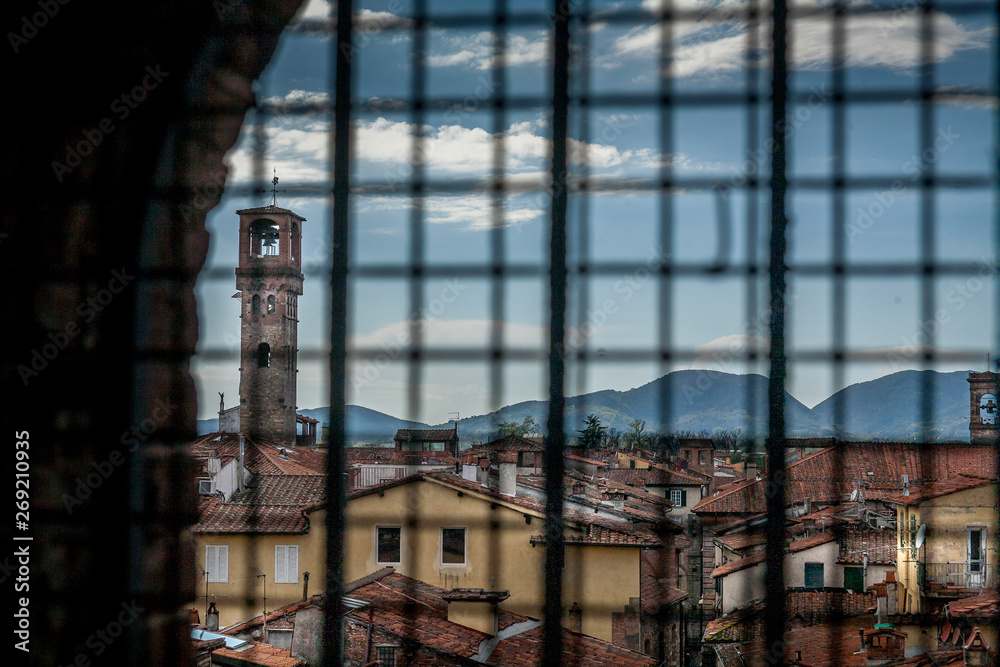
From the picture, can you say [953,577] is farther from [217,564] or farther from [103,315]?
[217,564]

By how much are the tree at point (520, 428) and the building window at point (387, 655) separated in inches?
74.0

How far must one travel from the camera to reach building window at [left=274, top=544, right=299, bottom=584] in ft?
16.5

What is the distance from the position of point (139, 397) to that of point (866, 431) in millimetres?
2327

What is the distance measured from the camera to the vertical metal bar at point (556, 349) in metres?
2.27

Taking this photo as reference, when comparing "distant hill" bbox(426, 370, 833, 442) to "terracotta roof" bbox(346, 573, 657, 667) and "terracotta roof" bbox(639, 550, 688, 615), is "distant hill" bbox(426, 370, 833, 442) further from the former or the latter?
"terracotta roof" bbox(346, 573, 657, 667)

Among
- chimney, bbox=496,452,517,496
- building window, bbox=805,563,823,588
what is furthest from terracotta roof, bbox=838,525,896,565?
chimney, bbox=496,452,517,496

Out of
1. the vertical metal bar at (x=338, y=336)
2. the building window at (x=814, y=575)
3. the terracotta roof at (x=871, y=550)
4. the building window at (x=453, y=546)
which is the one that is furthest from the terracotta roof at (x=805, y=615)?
the building window at (x=453, y=546)

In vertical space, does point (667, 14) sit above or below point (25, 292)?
above

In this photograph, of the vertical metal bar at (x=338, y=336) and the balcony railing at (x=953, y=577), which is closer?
the vertical metal bar at (x=338, y=336)

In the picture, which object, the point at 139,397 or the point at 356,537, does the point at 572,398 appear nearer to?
the point at 139,397

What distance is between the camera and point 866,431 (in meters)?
2.45

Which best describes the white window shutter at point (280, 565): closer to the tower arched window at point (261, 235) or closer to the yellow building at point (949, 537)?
the tower arched window at point (261, 235)

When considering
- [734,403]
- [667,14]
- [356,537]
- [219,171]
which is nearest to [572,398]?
[734,403]

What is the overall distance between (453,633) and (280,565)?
1267mm
